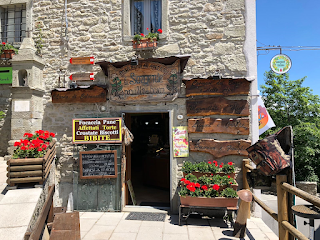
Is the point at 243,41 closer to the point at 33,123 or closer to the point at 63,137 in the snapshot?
the point at 63,137

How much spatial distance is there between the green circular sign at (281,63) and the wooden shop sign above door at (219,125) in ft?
8.85

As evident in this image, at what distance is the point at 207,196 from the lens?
13.8 ft

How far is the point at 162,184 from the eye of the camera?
7.23 m

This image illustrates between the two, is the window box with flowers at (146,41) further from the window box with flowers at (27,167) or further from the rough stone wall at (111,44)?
the window box with flowers at (27,167)

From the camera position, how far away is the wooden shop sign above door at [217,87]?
193 inches

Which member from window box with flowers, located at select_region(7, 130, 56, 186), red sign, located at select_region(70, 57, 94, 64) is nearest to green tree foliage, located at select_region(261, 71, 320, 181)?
red sign, located at select_region(70, 57, 94, 64)

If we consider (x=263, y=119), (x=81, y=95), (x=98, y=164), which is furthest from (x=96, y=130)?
(x=263, y=119)

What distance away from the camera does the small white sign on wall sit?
546 centimetres

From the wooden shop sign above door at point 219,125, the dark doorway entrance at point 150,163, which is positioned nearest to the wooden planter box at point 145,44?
the dark doorway entrance at point 150,163

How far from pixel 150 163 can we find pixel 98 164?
8.57ft

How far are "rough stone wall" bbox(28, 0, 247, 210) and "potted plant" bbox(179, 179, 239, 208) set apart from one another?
833 millimetres

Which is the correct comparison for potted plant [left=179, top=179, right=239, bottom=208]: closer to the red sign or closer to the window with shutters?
the red sign

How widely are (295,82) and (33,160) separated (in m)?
13.3

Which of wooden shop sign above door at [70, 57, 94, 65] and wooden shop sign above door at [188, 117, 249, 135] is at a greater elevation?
wooden shop sign above door at [70, 57, 94, 65]
